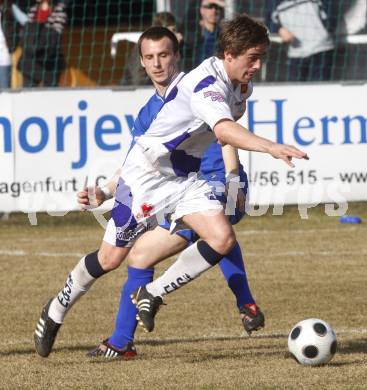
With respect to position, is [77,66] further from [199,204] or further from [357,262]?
[199,204]

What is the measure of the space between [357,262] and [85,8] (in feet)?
20.5

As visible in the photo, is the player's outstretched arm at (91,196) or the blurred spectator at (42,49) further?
the blurred spectator at (42,49)

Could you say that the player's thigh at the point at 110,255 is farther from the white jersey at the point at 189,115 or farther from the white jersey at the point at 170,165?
the white jersey at the point at 189,115

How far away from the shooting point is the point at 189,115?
6352 mm

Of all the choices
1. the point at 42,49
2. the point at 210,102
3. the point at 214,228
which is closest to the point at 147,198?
the point at 214,228

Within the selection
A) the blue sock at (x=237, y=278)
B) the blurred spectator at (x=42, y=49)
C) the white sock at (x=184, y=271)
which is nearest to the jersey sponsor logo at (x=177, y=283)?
the white sock at (x=184, y=271)

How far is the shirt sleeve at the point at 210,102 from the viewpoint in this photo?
5988 mm

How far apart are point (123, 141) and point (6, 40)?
262 cm

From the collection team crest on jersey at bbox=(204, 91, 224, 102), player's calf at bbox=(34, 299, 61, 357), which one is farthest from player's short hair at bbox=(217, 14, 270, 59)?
player's calf at bbox=(34, 299, 61, 357)

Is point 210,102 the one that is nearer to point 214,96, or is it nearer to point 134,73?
point 214,96

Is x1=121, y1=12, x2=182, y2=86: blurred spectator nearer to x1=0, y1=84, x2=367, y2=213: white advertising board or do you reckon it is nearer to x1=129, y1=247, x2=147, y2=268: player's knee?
x1=0, y1=84, x2=367, y2=213: white advertising board

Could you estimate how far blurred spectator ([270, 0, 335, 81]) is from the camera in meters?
14.4

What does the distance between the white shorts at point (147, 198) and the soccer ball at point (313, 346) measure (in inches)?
32.7

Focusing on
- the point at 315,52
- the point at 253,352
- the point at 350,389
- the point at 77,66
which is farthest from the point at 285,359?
the point at 77,66
